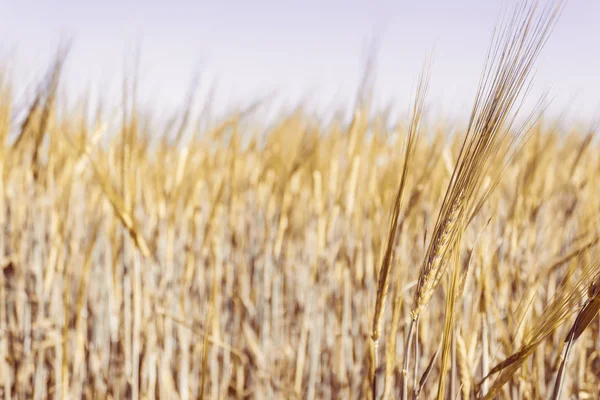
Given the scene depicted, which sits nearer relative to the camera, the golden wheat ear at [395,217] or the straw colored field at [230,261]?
the golden wheat ear at [395,217]

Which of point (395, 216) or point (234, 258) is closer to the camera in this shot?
point (395, 216)

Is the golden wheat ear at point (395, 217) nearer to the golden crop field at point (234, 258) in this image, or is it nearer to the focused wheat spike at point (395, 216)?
the focused wheat spike at point (395, 216)

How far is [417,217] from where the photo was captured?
4.00ft

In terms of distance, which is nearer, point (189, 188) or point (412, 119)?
point (412, 119)

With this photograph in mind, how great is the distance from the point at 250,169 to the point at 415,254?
1.83 ft

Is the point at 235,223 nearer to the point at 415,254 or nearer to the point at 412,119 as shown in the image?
the point at 415,254

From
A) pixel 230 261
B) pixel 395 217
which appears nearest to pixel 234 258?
pixel 230 261

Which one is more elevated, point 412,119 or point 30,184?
point 30,184

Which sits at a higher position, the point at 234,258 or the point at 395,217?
the point at 234,258

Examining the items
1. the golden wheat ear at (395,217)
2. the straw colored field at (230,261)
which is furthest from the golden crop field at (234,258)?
the golden wheat ear at (395,217)

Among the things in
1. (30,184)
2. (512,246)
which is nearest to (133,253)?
(30,184)

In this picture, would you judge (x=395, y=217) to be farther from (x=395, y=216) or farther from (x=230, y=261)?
(x=230, y=261)

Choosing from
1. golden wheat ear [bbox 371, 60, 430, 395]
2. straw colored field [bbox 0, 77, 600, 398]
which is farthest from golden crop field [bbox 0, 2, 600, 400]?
golden wheat ear [bbox 371, 60, 430, 395]

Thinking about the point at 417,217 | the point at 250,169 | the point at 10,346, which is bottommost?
the point at 10,346
